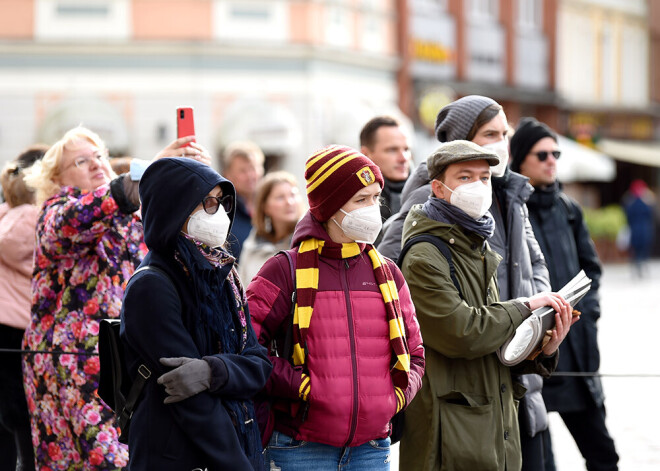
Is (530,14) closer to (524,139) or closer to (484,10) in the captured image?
(484,10)

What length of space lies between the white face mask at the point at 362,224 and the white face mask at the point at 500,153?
1267mm

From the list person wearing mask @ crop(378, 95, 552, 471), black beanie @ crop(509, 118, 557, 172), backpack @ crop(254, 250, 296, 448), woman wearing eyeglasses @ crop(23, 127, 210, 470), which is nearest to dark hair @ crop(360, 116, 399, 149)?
Result: black beanie @ crop(509, 118, 557, 172)

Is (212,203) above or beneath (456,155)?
beneath

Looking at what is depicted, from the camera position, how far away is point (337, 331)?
4.70 meters

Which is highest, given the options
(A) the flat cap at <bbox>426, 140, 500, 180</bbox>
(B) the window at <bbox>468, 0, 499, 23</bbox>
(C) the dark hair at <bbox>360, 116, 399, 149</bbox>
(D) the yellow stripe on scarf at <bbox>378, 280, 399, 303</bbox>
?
(B) the window at <bbox>468, 0, 499, 23</bbox>

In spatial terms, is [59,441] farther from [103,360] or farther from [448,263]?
[448,263]

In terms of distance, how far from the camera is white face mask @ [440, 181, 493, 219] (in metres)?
5.27

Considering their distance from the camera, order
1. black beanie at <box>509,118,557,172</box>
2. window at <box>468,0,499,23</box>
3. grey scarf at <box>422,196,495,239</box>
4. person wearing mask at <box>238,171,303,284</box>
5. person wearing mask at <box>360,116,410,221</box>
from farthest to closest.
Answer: window at <box>468,0,499,23</box>, person wearing mask at <box>238,171,303,284</box>, black beanie at <box>509,118,557,172</box>, person wearing mask at <box>360,116,410,221</box>, grey scarf at <box>422,196,495,239</box>

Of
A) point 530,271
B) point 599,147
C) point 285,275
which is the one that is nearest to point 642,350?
point 530,271

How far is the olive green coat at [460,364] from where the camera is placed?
5.12 m

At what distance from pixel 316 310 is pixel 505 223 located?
157cm

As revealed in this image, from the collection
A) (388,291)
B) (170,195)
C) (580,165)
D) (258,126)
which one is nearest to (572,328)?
(388,291)

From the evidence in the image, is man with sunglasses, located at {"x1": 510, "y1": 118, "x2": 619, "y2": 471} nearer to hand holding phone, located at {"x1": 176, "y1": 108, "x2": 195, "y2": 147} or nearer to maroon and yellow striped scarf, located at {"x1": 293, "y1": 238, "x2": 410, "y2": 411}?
maroon and yellow striped scarf, located at {"x1": 293, "y1": 238, "x2": 410, "y2": 411}

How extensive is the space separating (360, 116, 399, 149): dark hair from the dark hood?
2.73 m
